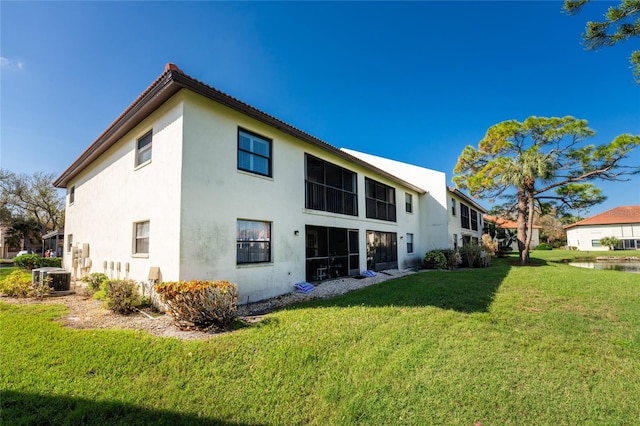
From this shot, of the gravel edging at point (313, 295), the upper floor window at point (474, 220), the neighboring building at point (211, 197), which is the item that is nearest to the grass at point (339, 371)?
the gravel edging at point (313, 295)

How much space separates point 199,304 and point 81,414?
8.65ft

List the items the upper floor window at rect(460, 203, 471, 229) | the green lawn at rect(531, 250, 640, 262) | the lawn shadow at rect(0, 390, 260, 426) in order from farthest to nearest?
the green lawn at rect(531, 250, 640, 262)
the upper floor window at rect(460, 203, 471, 229)
the lawn shadow at rect(0, 390, 260, 426)

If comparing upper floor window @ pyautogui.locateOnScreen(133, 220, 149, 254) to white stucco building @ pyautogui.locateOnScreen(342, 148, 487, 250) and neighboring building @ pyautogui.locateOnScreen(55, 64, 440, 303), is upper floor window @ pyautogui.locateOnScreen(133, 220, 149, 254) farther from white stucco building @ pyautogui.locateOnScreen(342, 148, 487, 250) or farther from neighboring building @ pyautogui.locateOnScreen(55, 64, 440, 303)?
white stucco building @ pyautogui.locateOnScreen(342, 148, 487, 250)

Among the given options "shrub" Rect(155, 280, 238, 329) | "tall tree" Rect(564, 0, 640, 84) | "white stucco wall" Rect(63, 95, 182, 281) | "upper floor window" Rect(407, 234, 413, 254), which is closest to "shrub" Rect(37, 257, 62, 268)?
"white stucco wall" Rect(63, 95, 182, 281)

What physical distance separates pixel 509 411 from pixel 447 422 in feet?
2.65

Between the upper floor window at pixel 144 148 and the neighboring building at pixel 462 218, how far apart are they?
19288 mm

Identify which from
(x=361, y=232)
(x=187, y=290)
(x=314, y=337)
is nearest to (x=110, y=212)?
(x=187, y=290)

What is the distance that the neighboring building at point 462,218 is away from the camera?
→ 22.4 m

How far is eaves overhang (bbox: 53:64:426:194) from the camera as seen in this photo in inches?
281

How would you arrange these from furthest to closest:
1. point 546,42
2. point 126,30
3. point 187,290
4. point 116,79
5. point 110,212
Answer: point 546,42 < point 110,212 < point 116,79 < point 126,30 < point 187,290

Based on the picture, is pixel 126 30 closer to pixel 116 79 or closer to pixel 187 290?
pixel 116 79

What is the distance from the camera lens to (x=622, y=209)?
45750 millimetres

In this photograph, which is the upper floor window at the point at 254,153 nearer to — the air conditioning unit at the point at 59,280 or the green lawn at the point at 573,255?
the air conditioning unit at the point at 59,280

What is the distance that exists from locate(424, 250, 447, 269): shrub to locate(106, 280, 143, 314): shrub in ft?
53.7
